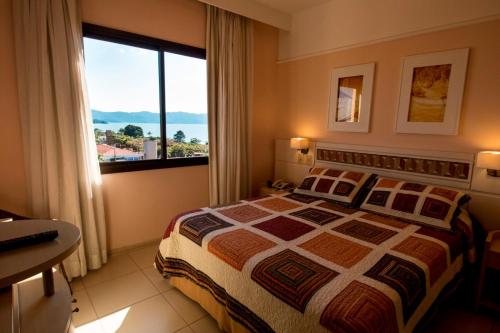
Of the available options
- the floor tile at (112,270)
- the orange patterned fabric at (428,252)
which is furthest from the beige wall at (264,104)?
the orange patterned fabric at (428,252)

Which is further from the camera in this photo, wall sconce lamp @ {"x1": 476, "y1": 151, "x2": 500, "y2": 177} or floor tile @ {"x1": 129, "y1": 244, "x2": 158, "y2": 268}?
floor tile @ {"x1": 129, "y1": 244, "x2": 158, "y2": 268}

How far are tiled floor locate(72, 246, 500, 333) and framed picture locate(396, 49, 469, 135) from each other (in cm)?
149

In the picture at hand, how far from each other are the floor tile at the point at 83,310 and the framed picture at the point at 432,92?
10.1 feet

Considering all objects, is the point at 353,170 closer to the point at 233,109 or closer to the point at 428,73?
the point at 428,73

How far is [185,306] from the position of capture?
203 cm

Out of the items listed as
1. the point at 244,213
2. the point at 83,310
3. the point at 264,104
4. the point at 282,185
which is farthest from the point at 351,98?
the point at 83,310

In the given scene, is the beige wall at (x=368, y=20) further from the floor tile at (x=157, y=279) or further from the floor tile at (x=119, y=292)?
the floor tile at (x=119, y=292)

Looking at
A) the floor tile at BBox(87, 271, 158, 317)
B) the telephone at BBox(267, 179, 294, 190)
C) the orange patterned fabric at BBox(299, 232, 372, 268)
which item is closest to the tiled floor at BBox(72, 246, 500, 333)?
the floor tile at BBox(87, 271, 158, 317)

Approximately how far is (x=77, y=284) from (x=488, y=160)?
3460 mm

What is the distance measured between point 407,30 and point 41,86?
127 inches

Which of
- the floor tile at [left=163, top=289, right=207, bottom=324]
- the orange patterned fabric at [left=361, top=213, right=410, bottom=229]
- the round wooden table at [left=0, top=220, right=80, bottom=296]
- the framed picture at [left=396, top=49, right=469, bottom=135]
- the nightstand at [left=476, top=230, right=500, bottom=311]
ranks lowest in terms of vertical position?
the floor tile at [left=163, top=289, right=207, bottom=324]

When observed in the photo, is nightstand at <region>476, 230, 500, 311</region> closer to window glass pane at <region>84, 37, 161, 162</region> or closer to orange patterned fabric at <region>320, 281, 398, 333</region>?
orange patterned fabric at <region>320, 281, 398, 333</region>

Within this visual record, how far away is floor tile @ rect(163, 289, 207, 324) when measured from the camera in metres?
1.93

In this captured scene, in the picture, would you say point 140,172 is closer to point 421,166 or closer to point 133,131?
point 133,131
